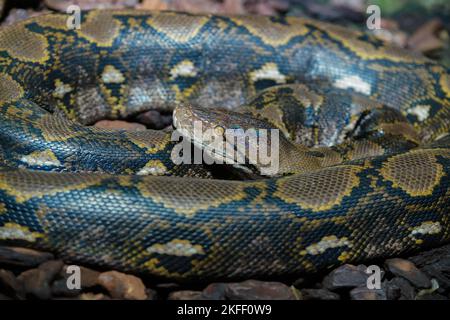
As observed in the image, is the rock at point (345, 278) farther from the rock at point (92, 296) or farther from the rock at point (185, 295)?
the rock at point (92, 296)

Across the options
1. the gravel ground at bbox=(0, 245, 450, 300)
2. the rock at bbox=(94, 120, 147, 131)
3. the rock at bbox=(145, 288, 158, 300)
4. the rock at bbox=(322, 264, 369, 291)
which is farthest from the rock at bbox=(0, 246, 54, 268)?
the rock at bbox=(94, 120, 147, 131)

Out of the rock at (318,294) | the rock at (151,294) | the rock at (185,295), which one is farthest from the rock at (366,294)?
the rock at (151,294)

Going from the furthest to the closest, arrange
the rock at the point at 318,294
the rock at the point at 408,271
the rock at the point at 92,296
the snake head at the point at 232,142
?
the snake head at the point at 232,142 → the rock at the point at 408,271 → the rock at the point at 318,294 → the rock at the point at 92,296

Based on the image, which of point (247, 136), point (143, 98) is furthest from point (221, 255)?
point (143, 98)

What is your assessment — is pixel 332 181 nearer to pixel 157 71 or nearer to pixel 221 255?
pixel 221 255

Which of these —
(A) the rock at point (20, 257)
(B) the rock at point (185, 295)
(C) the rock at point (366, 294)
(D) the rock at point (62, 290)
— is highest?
(A) the rock at point (20, 257)

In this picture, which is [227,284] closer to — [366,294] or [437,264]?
[366,294]

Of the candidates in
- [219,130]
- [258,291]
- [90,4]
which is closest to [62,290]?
[258,291]
